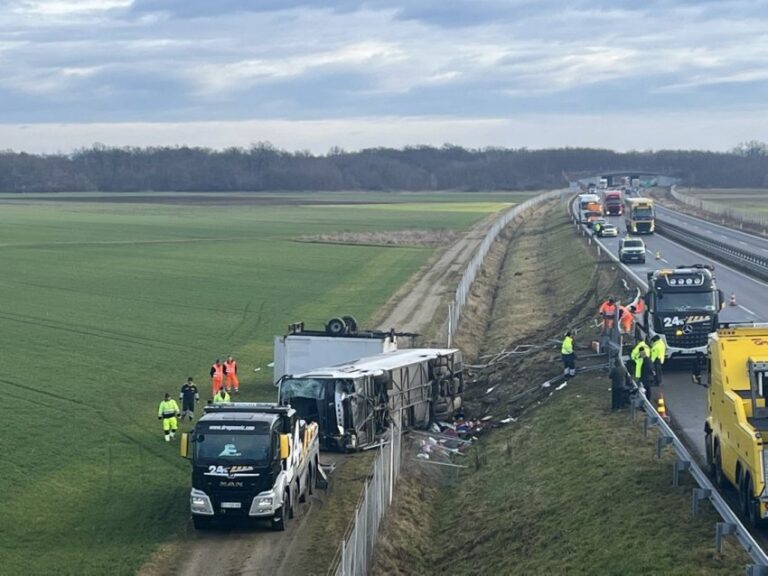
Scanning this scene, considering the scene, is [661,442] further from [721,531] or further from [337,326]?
[337,326]

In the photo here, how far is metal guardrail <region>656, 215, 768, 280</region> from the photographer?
65688mm

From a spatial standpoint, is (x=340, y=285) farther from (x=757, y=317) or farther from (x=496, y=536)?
(x=496, y=536)

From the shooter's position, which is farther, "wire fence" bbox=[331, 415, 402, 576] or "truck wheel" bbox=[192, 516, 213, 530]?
"truck wheel" bbox=[192, 516, 213, 530]

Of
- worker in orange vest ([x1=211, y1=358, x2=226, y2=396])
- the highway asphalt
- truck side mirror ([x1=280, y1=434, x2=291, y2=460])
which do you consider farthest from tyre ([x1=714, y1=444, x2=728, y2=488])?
worker in orange vest ([x1=211, y1=358, x2=226, y2=396])

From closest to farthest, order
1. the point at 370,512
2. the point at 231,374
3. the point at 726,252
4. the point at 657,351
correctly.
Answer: the point at 370,512, the point at 657,351, the point at 231,374, the point at 726,252

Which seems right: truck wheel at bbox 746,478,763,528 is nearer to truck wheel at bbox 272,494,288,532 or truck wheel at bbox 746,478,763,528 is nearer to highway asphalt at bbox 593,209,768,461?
highway asphalt at bbox 593,209,768,461

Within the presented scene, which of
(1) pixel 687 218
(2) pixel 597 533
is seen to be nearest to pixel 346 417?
(2) pixel 597 533

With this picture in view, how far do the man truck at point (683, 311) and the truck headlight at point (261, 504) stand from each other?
1662 centimetres

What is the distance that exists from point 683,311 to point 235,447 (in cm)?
1753

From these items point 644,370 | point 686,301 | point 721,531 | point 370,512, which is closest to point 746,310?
point 686,301

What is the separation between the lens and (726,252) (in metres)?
74.7

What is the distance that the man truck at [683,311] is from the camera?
37.2 m

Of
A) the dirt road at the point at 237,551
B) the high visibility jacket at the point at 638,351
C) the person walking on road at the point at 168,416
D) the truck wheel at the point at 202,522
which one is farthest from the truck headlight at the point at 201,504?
A: the high visibility jacket at the point at 638,351

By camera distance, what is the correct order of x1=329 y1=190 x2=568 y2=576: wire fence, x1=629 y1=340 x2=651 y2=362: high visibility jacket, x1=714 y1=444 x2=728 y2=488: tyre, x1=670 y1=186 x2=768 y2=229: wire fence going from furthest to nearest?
x1=670 y1=186 x2=768 y2=229: wire fence, x1=629 y1=340 x2=651 y2=362: high visibility jacket, x1=714 y1=444 x2=728 y2=488: tyre, x1=329 y1=190 x2=568 y2=576: wire fence
